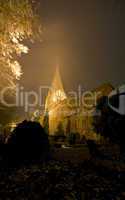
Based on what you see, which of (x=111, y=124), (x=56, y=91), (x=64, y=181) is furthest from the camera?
(x=56, y=91)

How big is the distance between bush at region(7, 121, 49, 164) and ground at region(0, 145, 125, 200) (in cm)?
77

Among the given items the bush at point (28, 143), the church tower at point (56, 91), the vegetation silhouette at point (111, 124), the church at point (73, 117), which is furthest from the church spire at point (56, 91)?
the bush at point (28, 143)

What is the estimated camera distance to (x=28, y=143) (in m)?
13.1

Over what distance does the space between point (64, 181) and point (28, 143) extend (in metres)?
3.84

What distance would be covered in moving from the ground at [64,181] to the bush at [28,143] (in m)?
0.77

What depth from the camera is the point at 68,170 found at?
1109cm

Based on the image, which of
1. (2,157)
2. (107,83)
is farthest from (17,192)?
(107,83)

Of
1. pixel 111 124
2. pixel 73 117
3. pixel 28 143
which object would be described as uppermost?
pixel 73 117

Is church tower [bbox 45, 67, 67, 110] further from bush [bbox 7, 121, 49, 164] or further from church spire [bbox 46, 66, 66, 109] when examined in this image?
bush [bbox 7, 121, 49, 164]

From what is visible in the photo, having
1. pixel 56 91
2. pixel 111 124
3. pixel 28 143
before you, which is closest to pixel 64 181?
pixel 28 143

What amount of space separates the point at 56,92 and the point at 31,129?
209 feet

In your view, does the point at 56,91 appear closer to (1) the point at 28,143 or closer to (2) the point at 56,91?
(2) the point at 56,91

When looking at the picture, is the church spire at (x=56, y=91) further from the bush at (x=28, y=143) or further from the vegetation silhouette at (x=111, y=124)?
the bush at (x=28, y=143)

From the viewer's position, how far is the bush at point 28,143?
12859 millimetres
